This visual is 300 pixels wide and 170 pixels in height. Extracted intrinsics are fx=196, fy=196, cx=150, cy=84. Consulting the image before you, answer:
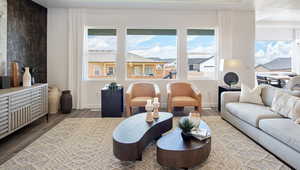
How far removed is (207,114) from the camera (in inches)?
200

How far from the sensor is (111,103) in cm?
482

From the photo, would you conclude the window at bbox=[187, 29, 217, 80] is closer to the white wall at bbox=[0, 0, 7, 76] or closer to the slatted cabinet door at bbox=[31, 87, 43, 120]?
the slatted cabinet door at bbox=[31, 87, 43, 120]

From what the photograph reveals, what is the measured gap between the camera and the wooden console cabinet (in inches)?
118

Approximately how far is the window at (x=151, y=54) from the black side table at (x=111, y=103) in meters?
1.26

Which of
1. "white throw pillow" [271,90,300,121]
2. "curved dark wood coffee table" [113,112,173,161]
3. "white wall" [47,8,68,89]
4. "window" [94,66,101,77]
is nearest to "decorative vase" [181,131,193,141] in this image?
"curved dark wood coffee table" [113,112,173,161]

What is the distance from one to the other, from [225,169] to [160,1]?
13.9 ft

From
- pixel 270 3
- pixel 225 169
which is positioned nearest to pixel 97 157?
pixel 225 169

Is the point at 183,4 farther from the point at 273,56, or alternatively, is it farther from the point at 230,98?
the point at 273,56

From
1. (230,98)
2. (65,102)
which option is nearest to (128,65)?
(65,102)

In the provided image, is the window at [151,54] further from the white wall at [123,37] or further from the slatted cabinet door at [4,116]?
the slatted cabinet door at [4,116]

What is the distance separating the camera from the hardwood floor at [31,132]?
2947mm

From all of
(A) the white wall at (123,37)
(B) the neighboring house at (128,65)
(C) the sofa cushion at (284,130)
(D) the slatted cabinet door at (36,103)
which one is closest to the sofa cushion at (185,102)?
(A) the white wall at (123,37)

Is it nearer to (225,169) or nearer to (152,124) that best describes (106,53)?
(152,124)

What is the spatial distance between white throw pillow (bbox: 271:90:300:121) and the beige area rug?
672mm
